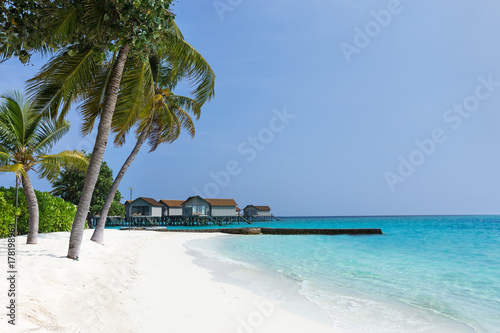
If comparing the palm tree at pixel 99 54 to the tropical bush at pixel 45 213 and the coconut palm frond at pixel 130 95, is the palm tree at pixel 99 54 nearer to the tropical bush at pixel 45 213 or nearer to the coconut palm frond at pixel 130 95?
the coconut palm frond at pixel 130 95

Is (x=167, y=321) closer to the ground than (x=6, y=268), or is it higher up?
closer to the ground

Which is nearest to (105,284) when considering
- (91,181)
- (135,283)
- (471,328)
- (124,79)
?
(135,283)

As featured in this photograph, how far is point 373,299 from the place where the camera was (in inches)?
305

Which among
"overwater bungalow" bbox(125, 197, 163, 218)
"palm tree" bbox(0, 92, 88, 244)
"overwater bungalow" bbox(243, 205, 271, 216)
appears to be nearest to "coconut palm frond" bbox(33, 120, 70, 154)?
"palm tree" bbox(0, 92, 88, 244)

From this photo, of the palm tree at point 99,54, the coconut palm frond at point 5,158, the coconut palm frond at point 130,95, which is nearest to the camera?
the palm tree at point 99,54

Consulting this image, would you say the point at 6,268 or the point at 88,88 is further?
the point at 88,88

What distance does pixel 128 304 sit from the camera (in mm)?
5379

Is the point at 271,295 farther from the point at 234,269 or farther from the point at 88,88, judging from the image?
the point at 88,88

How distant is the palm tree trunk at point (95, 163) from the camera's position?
7566 millimetres

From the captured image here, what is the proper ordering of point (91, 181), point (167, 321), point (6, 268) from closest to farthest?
point (167, 321) → point (6, 268) → point (91, 181)

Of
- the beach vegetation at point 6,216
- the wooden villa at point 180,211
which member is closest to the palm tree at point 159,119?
the beach vegetation at point 6,216

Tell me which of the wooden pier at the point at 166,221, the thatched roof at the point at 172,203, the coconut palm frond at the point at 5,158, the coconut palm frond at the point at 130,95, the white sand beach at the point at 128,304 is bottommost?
the wooden pier at the point at 166,221

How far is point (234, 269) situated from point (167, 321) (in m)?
6.17

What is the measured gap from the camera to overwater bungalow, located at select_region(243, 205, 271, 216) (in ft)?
293
